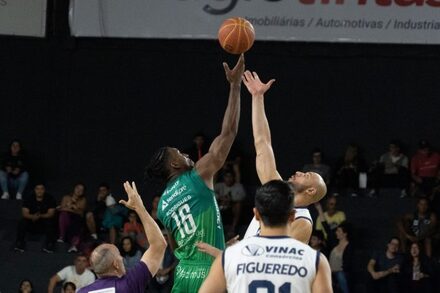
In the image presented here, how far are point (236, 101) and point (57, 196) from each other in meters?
13.2

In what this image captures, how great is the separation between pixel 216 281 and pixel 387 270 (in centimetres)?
1263

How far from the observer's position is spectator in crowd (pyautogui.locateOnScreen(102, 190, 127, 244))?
19.0 m

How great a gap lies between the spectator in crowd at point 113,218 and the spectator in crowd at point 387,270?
423cm

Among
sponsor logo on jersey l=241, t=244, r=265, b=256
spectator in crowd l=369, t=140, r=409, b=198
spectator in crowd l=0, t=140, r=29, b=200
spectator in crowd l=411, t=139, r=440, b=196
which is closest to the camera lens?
sponsor logo on jersey l=241, t=244, r=265, b=256

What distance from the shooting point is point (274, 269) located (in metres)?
5.67

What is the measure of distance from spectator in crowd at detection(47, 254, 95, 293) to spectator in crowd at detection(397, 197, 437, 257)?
517cm

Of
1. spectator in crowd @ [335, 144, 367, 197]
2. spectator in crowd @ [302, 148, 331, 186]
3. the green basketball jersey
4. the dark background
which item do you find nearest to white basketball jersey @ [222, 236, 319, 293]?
the green basketball jersey

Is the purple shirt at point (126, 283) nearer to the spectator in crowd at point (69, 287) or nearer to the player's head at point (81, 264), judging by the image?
the spectator in crowd at point (69, 287)

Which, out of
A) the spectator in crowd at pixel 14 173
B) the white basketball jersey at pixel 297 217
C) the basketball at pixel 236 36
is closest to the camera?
the white basketball jersey at pixel 297 217

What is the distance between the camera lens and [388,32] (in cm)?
2002

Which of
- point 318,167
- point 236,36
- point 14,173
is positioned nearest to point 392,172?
point 318,167

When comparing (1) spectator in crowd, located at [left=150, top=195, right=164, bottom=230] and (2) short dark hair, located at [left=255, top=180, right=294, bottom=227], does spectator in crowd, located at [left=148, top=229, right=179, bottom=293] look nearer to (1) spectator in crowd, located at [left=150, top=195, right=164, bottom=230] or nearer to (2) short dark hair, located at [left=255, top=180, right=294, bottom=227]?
(1) spectator in crowd, located at [left=150, top=195, right=164, bottom=230]

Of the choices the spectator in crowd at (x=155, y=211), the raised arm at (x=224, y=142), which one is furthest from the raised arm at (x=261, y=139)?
the spectator in crowd at (x=155, y=211)

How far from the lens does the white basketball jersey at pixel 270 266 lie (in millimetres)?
5645
